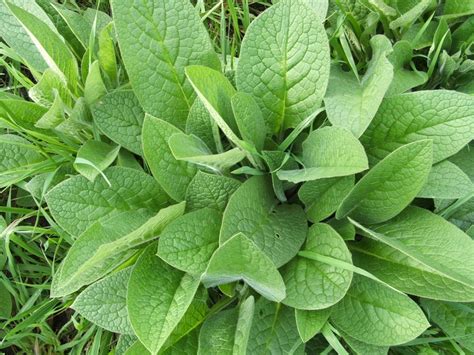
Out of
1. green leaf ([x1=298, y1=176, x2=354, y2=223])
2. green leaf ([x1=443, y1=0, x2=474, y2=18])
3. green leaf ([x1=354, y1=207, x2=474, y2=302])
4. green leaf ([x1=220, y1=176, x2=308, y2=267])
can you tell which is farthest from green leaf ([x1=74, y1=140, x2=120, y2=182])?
green leaf ([x1=443, y1=0, x2=474, y2=18])

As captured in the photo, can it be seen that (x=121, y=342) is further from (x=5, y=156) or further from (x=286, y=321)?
(x=5, y=156)

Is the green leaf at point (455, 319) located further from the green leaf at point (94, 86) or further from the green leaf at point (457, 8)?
the green leaf at point (94, 86)

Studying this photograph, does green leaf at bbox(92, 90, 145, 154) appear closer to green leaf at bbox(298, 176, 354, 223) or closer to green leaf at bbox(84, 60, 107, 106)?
green leaf at bbox(84, 60, 107, 106)

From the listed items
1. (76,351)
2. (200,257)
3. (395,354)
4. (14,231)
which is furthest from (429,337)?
(14,231)

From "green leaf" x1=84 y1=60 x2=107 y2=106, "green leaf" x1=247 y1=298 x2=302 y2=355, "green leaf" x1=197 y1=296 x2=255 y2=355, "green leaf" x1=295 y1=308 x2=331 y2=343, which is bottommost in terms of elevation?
"green leaf" x1=247 y1=298 x2=302 y2=355

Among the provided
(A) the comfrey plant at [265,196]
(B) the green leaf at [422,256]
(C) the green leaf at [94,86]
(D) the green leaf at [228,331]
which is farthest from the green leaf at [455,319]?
(C) the green leaf at [94,86]
